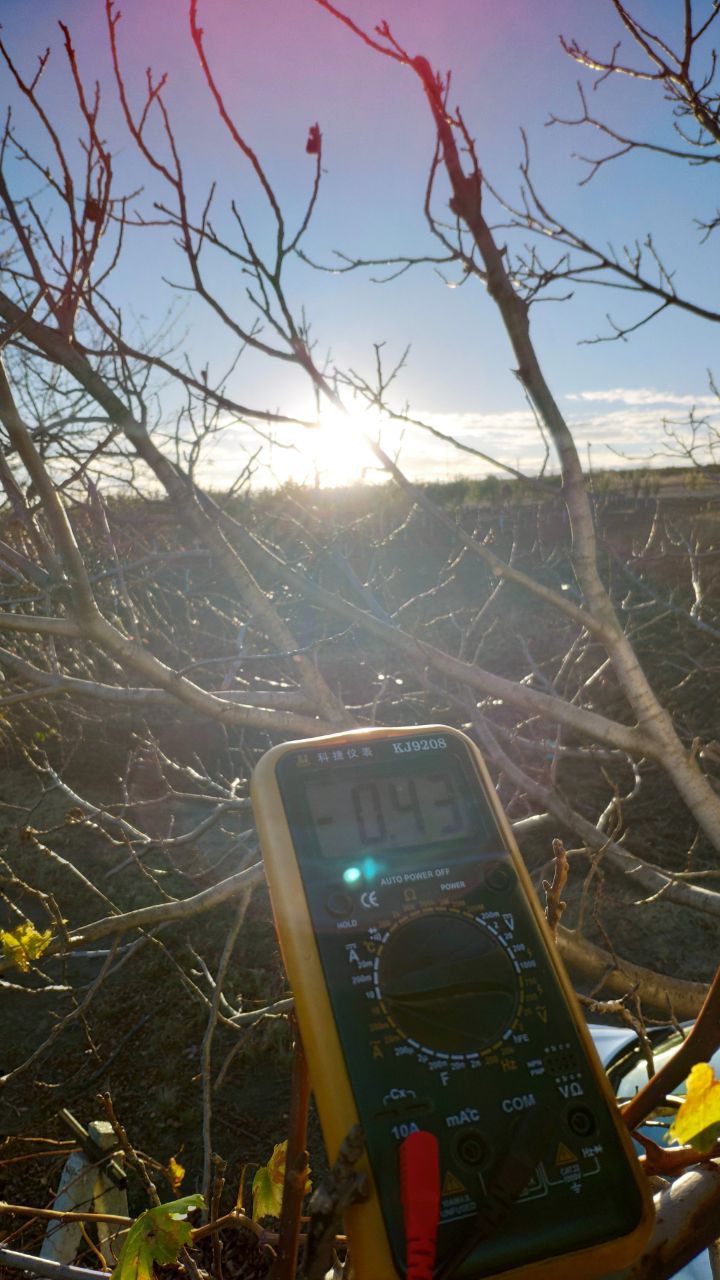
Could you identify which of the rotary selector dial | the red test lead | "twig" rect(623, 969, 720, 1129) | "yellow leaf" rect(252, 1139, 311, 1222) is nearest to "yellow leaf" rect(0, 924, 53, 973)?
"yellow leaf" rect(252, 1139, 311, 1222)

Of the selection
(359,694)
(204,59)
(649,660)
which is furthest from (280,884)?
(649,660)

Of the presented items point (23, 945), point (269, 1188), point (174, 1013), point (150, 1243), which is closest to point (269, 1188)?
point (269, 1188)

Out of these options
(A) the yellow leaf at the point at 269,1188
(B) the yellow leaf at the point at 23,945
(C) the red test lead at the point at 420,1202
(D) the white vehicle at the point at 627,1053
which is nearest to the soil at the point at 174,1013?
(D) the white vehicle at the point at 627,1053

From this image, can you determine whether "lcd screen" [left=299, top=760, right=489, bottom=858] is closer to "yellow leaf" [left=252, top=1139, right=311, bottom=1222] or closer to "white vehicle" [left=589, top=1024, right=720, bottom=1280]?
"yellow leaf" [left=252, top=1139, right=311, bottom=1222]

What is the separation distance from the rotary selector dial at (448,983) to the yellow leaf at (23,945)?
962 millimetres

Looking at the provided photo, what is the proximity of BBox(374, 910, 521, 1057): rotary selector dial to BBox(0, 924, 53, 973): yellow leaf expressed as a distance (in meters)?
0.96

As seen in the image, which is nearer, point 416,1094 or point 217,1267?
point 217,1267

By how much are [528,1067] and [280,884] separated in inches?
14.8

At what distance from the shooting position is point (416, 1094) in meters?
0.91

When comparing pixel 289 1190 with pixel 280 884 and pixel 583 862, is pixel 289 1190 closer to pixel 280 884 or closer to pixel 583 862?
pixel 280 884

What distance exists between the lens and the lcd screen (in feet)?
3.72

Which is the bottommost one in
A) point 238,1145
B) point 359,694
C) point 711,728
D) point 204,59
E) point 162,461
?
point 238,1145

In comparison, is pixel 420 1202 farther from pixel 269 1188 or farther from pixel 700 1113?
pixel 269 1188

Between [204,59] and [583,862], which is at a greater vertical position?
[204,59]
